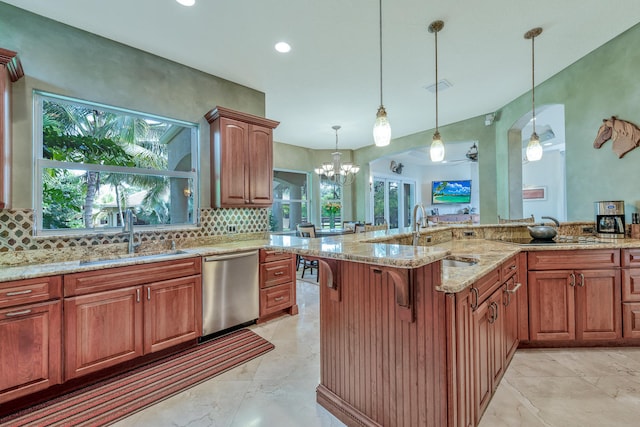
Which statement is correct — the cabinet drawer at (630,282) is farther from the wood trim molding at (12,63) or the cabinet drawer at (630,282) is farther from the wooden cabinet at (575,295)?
the wood trim molding at (12,63)

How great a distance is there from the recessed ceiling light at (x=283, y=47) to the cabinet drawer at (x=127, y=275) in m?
2.23

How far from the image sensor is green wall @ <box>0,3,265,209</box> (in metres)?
2.21

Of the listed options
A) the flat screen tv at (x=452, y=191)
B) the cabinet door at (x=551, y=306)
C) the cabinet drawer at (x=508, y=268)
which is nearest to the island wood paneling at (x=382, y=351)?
the cabinet drawer at (x=508, y=268)

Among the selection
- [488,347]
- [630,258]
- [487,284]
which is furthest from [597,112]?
[488,347]

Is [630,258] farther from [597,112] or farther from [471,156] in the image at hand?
[471,156]

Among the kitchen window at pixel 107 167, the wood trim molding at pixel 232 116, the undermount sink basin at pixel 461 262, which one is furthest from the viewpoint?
the wood trim molding at pixel 232 116

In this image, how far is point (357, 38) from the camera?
2.63 metres

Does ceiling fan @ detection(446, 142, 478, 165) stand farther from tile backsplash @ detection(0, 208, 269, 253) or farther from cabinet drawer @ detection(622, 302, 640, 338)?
tile backsplash @ detection(0, 208, 269, 253)

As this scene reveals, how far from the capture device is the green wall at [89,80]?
2.21 meters

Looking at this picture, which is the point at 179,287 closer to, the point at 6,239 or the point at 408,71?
the point at 6,239

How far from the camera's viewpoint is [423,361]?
51.3 inches

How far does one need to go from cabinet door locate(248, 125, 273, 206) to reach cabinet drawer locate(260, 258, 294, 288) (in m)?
0.79

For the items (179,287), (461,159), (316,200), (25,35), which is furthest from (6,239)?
(461,159)

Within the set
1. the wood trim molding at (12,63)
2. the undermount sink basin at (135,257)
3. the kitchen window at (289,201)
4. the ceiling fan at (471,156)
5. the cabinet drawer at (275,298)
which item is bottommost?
the cabinet drawer at (275,298)
